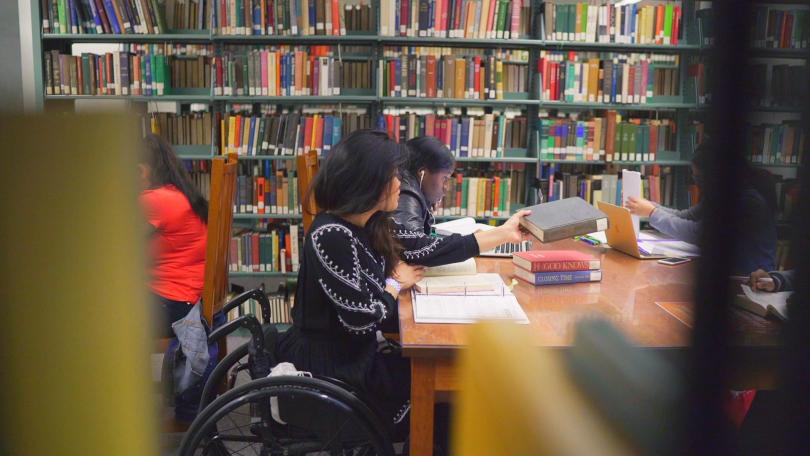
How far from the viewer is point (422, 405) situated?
57.6 inches

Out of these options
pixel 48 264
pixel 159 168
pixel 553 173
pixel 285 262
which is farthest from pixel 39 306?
pixel 553 173

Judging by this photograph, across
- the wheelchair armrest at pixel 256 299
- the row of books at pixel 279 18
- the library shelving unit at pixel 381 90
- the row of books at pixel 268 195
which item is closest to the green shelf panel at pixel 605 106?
the library shelving unit at pixel 381 90

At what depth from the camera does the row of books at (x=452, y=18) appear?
401cm

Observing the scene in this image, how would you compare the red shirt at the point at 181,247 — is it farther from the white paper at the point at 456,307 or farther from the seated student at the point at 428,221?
the white paper at the point at 456,307

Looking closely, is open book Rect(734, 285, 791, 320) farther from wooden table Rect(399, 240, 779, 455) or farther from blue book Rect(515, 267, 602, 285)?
blue book Rect(515, 267, 602, 285)

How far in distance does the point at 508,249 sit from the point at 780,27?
7.64 feet

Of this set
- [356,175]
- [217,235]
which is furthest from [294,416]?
[217,235]

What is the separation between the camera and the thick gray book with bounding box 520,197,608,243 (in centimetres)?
196

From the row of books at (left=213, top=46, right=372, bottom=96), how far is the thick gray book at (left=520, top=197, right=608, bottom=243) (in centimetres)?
232

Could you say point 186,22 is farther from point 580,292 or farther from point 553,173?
point 580,292

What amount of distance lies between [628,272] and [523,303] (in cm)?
59

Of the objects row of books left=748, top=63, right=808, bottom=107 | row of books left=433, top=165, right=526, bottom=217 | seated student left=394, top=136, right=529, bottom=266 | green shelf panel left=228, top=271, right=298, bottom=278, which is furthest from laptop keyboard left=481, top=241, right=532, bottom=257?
row of books left=748, top=63, right=808, bottom=107

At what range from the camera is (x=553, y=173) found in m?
4.32

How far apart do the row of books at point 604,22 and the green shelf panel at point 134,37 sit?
2.10 m
